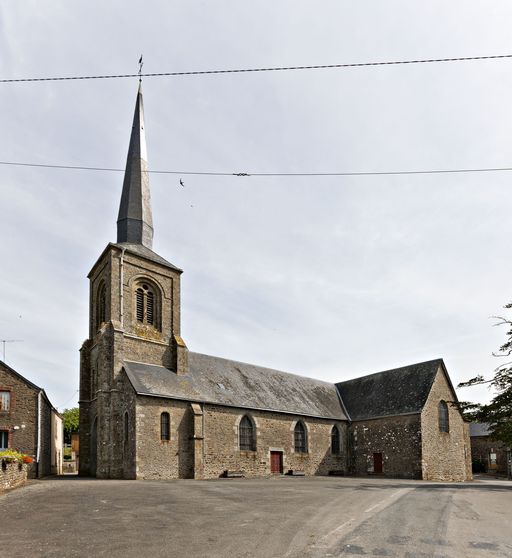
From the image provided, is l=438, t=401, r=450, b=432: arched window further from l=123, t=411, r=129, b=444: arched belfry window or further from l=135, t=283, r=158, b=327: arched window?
l=123, t=411, r=129, b=444: arched belfry window

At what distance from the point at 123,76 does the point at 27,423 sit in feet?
74.0

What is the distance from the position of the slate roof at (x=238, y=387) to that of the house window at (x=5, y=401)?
21.1 feet

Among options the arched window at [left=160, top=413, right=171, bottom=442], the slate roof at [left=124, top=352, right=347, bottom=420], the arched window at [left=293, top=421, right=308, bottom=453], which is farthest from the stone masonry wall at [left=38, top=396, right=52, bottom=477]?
the arched window at [left=293, top=421, right=308, bottom=453]

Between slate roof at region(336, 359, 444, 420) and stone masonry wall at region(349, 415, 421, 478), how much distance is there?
1.99ft

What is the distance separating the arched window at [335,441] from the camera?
120ft

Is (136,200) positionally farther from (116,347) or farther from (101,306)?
(116,347)

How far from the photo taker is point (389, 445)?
34719mm

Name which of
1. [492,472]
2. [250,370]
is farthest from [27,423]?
[492,472]

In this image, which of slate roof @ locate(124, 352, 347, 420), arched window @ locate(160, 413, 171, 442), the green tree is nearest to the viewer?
arched window @ locate(160, 413, 171, 442)

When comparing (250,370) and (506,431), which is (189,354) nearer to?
(250,370)

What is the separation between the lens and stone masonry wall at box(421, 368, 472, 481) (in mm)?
33094

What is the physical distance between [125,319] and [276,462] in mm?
12630

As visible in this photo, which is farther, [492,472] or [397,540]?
[492,472]

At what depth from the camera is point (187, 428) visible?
2820 centimetres
